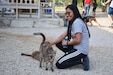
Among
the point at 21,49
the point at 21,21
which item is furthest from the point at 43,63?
the point at 21,21

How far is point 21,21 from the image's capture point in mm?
13023

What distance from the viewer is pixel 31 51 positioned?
788cm

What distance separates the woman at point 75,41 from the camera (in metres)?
6.05

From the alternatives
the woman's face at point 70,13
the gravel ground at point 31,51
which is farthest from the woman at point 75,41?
the gravel ground at point 31,51

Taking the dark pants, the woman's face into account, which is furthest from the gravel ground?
the woman's face

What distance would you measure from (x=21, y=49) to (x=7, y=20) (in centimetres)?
511

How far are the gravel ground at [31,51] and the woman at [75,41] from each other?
152 millimetres

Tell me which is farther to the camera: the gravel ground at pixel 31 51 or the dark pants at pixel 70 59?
the dark pants at pixel 70 59

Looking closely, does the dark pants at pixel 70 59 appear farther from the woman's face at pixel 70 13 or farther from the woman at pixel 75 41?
the woman's face at pixel 70 13

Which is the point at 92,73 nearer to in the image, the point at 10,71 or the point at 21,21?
the point at 10,71

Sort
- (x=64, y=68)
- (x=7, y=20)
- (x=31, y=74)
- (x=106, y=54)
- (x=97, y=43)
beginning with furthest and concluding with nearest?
(x=7, y=20) < (x=97, y=43) < (x=106, y=54) < (x=64, y=68) < (x=31, y=74)

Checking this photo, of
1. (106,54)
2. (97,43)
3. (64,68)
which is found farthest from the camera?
A: (97,43)

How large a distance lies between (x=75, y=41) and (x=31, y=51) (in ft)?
6.85

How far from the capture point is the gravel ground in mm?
6055
